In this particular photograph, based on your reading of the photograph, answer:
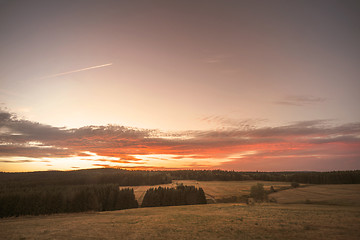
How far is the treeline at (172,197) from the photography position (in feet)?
335

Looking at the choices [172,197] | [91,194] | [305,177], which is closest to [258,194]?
[172,197]

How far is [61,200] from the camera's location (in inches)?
3327

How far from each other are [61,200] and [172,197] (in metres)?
49.6

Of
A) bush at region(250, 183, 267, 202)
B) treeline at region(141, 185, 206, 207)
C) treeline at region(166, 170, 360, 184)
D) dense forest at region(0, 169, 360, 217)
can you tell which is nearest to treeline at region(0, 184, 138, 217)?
dense forest at region(0, 169, 360, 217)

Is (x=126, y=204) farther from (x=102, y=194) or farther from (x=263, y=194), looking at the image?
(x=263, y=194)

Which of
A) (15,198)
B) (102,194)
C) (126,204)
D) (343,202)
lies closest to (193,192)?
(126,204)

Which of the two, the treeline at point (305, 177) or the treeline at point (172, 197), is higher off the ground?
the treeline at point (305, 177)

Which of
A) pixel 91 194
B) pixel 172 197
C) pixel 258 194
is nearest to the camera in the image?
pixel 91 194

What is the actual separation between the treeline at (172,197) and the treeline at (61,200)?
7305 mm

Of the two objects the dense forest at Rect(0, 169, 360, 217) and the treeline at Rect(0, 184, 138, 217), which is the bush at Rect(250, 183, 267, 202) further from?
the treeline at Rect(0, 184, 138, 217)

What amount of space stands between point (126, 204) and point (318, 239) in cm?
9017

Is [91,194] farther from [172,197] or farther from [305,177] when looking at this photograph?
[305,177]

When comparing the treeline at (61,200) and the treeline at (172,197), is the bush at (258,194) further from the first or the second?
the treeline at (61,200)

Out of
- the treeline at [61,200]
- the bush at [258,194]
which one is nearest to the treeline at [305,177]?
the bush at [258,194]
